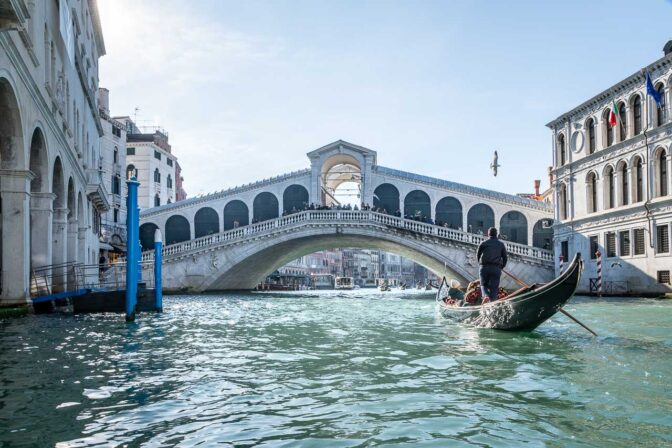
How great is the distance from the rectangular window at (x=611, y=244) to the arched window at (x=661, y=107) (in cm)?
437

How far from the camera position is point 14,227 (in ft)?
32.7

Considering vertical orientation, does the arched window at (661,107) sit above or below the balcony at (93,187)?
above

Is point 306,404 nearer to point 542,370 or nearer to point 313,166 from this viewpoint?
point 542,370

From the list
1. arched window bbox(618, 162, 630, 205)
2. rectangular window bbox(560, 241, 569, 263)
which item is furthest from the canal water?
rectangular window bbox(560, 241, 569, 263)

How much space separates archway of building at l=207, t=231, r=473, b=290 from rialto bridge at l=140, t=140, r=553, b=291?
56 millimetres

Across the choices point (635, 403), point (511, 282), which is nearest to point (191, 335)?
point (635, 403)

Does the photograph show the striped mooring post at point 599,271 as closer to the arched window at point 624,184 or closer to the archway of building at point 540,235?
the arched window at point 624,184

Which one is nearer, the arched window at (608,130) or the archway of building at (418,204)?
the arched window at (608,130)

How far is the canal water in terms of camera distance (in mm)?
3514

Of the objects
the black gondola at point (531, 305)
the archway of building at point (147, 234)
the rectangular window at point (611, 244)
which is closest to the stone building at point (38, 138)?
the black gondola at point (531, 305)

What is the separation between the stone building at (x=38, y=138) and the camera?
30.3ft

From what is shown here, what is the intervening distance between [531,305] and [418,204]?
74.0 ft

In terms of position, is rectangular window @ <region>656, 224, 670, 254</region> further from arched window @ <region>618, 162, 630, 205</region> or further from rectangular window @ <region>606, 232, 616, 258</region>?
rectangular window @ <region>606, 232, 616, 258</region>

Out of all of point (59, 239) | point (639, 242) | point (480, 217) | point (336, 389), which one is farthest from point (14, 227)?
point (480, 217)
